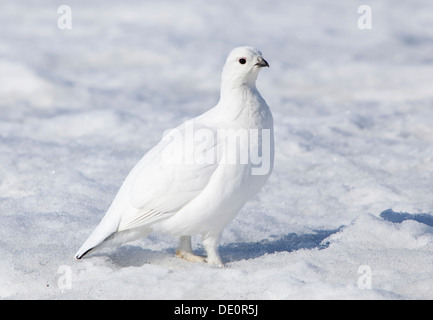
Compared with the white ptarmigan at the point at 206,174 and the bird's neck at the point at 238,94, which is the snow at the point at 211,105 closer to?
the white ptarmigan at the point at 206,174

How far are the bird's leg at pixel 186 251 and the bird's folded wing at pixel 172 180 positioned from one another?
29 centimetres

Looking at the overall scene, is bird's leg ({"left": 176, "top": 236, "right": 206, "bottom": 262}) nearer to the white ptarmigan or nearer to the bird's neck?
the white ptarmigan

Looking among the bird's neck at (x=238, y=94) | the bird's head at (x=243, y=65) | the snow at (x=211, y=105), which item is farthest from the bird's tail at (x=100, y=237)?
the bird's head at (x=243, y=65)

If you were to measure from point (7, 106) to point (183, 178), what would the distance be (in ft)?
16.8

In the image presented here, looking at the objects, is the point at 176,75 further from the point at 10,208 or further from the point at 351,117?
the point at 10,208

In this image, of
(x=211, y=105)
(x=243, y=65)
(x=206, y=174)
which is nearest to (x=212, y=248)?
(x=206, y=174)

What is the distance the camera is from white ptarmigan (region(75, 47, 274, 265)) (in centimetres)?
341

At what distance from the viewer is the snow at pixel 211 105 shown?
3312 mm

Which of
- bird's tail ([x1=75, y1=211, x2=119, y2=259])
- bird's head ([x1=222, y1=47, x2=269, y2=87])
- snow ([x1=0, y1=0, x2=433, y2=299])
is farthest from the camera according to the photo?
bird's head ([x1=222, y1=47, x2=269, y2=87])

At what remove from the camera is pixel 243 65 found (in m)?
3.61

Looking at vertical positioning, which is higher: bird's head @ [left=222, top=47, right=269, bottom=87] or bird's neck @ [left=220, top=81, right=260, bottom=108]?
bird's head @ [left=222, top=47, right=269, bottom=87]

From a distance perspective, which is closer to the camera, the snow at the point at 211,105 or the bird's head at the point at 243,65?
the snow at the point at 211,105

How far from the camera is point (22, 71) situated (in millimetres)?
8828

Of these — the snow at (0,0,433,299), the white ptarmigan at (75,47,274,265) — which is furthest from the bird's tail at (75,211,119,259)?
the snow at (0,0,433,299)
